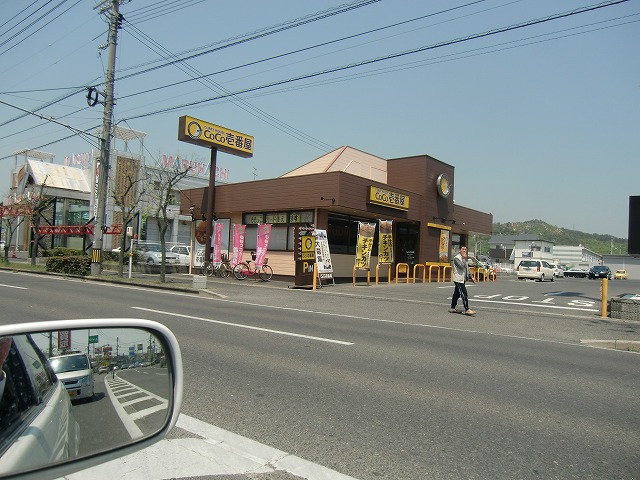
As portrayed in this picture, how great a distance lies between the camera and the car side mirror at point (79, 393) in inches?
61.5

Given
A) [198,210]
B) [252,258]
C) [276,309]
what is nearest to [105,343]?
[276,309]

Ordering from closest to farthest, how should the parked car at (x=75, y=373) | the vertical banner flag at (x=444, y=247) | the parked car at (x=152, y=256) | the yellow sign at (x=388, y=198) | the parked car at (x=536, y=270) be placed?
the parked car at (x=75, y=373) → the yellow sign at (x=388, y=198) → the vertical banner flag at (x=444, y=247) → the parked car at (x=152, y=256) → the parked car at (x=536, y=270)

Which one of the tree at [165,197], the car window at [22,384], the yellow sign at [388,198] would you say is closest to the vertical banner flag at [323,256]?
the yellow sign at [388,198]

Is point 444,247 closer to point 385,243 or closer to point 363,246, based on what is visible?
point 385,243

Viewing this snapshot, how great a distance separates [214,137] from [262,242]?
5719 millimetres

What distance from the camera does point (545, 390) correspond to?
5910 mm

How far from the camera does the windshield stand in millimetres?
1845

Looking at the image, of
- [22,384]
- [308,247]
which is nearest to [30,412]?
[22,384]

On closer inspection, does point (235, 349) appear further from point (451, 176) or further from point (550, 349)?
point (451, 176)

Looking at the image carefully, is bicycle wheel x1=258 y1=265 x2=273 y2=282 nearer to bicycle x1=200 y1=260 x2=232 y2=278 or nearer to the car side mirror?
bicycle x1=200 y1=260 x2=232 y2=278

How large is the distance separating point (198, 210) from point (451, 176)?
15.3 m

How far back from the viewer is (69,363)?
1885 mm

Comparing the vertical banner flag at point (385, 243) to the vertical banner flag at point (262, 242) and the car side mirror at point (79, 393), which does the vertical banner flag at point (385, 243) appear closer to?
the vertical banner flag at point (262, 242)

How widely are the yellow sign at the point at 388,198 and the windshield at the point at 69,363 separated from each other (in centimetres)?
2041
